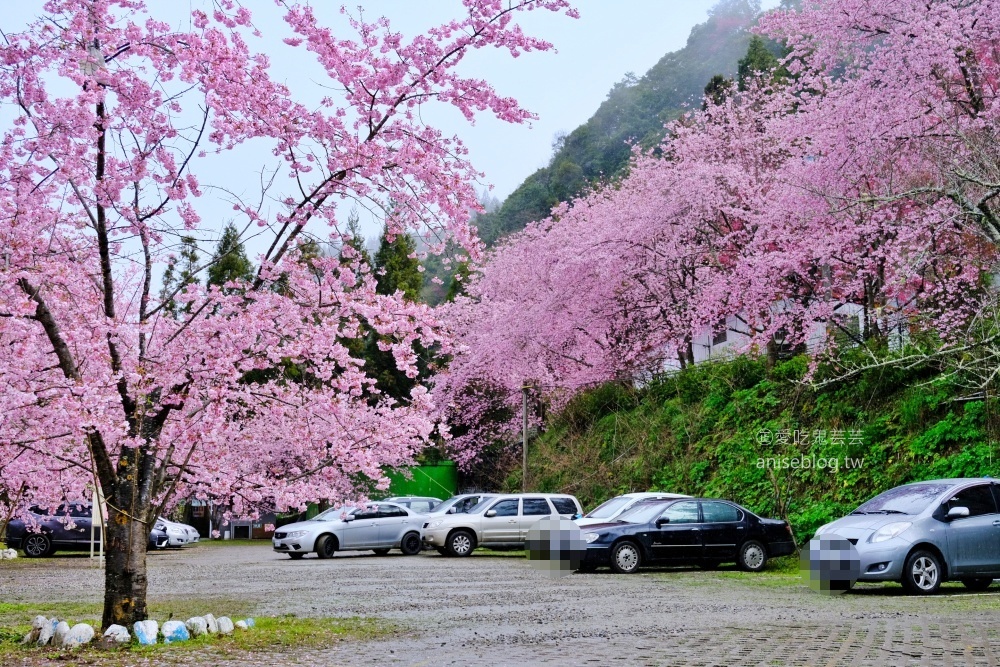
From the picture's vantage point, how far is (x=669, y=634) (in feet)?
30.3

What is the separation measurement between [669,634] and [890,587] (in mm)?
6837

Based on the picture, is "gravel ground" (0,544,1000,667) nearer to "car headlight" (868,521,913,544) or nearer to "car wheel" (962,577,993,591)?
"car wheel" (962,577,993,591)

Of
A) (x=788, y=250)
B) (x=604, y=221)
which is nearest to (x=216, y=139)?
(x=788, y=250)

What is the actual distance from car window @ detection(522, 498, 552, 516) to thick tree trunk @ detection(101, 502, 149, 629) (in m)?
16.6

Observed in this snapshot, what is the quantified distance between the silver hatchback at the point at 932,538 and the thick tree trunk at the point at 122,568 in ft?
29.9

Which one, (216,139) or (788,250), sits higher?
(788,250)

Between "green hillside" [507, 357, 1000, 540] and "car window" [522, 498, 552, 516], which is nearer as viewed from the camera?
"green hillside" [507, 357, 1000, 540]

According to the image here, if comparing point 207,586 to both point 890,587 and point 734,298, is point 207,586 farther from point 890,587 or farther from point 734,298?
point 734,298

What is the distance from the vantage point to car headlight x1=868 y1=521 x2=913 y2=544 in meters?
13.3

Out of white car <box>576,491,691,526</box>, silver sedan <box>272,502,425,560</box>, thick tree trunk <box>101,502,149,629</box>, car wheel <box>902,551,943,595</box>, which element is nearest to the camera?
thick tree trunk <box>101,502,149,629</box>

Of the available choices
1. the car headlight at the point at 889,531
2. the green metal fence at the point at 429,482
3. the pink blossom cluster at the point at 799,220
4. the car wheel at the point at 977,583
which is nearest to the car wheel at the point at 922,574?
the car headlight at the point at 889,531

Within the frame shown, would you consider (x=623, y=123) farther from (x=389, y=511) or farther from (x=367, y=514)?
(x=367, y=514)

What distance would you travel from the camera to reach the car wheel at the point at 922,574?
13227 millimetres

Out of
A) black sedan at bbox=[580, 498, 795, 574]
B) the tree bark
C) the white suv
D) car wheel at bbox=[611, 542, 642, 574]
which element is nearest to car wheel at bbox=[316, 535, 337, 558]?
the white suv
